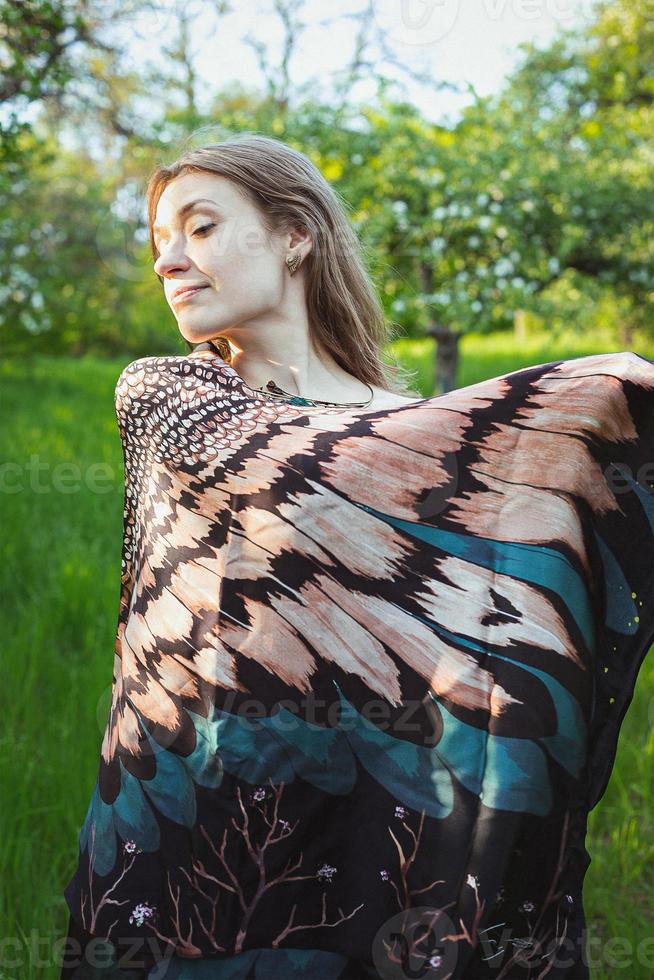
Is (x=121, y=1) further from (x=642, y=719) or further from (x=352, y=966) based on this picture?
(x=352, y=966)

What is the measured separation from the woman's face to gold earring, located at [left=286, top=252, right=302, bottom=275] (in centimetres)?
5

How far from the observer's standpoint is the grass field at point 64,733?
1.95 m

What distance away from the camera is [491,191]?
4.20m

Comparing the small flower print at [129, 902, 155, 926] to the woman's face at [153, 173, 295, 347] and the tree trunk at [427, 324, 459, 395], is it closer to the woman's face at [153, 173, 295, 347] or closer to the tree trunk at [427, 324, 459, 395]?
the woman's face at [153, 173, 295, 347]

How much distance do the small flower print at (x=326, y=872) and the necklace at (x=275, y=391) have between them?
0.66 metres

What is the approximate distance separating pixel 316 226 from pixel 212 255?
23cm

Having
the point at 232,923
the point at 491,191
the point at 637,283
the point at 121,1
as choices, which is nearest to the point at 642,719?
the point at 232,923

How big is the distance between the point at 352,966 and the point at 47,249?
25.5 feet

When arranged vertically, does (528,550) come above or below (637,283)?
below

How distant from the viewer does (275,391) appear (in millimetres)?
1405

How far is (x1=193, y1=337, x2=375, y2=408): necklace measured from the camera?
1.37 metres

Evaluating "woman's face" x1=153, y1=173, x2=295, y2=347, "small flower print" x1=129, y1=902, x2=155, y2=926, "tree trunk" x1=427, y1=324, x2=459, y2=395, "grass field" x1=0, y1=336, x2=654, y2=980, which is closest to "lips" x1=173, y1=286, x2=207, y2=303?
"woman's face" x1=153, y1=173, x2=295, y2=347

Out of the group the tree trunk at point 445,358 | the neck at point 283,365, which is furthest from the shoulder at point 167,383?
the tree trunk at point 445,358
